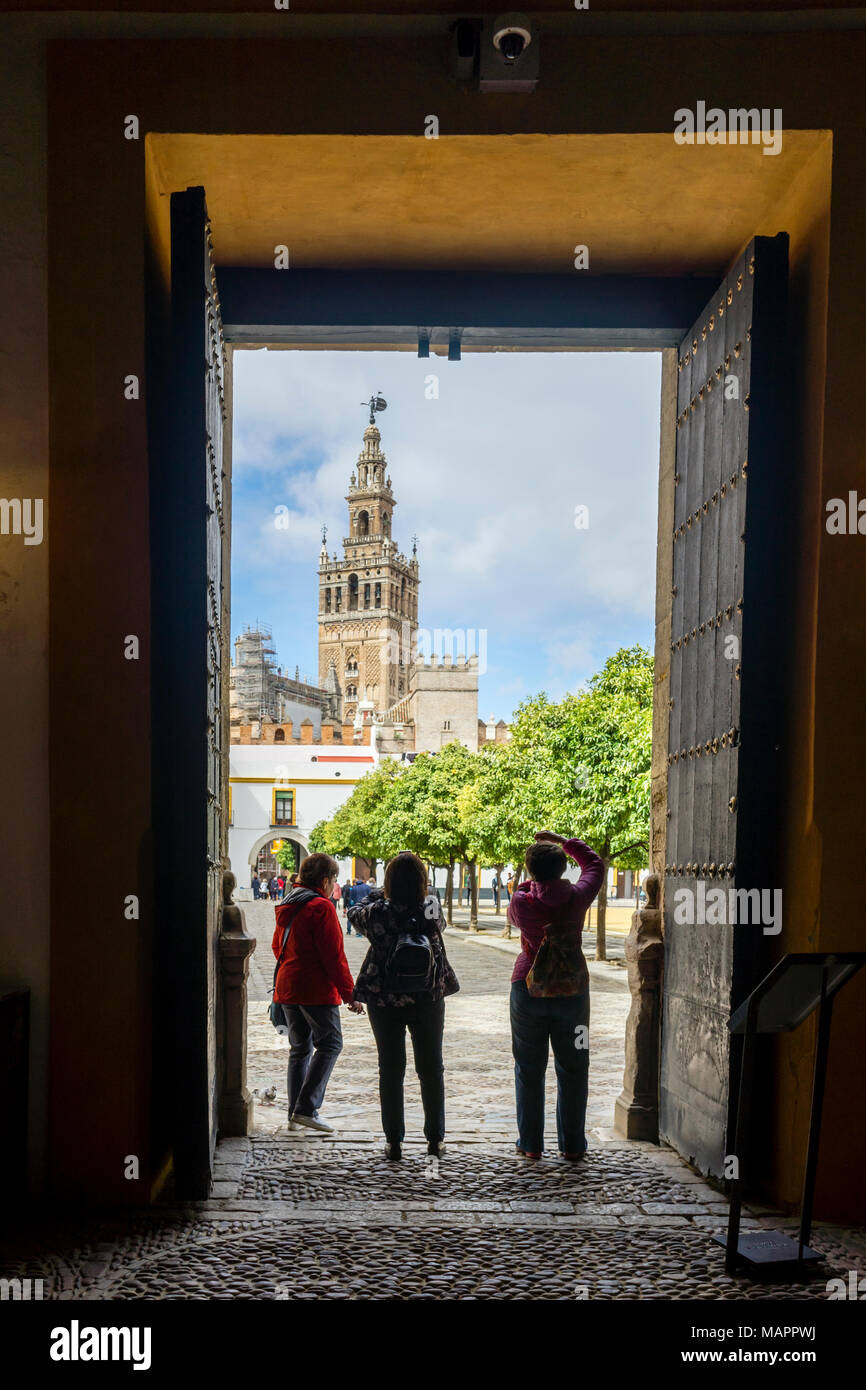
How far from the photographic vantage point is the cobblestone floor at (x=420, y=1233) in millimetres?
4223

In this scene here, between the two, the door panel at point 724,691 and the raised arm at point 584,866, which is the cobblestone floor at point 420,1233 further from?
the raised arm at point 584,866

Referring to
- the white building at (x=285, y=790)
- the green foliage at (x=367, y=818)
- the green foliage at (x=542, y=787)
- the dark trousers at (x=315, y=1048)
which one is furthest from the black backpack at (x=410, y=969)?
the white building at (x=285, y=790)

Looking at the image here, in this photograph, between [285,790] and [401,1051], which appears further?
[285,790]

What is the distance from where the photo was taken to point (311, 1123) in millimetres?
6664

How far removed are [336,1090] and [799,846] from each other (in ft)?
15.4

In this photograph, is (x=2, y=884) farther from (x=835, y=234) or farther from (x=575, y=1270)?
(x=835, y=234)

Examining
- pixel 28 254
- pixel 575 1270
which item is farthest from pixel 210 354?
pixel 575 1270

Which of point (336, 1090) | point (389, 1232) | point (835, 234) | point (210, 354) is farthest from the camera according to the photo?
point (336, 1090)

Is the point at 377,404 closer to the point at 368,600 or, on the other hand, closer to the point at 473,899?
the point at 368,600

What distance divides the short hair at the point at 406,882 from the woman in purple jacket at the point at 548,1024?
1.60 feet

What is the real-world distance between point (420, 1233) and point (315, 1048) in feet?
6.94

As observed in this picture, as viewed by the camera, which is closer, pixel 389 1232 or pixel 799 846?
pixel 389 1232

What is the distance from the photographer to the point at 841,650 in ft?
16.9

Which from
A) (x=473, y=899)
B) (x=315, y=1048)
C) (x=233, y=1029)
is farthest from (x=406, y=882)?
(x=473, y=899)
